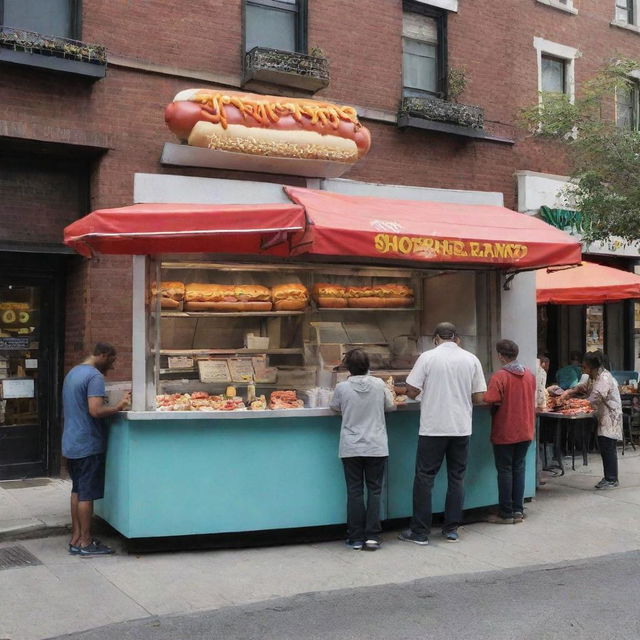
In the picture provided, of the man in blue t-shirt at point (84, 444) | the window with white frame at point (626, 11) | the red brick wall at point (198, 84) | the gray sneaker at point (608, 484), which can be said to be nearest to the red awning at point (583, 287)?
the red brick wall at point (198, 84)

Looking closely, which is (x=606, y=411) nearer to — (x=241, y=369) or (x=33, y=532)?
(x=241, y=369)

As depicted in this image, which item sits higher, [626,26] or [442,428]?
[626,26]

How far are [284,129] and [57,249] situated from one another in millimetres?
3165

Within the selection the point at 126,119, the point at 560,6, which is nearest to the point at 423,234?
the point at 126,119

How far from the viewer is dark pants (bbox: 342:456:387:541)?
6812mm

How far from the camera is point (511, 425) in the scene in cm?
760

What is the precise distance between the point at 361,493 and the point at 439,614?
5.79ft

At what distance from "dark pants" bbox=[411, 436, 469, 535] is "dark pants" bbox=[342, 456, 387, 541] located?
41 cm

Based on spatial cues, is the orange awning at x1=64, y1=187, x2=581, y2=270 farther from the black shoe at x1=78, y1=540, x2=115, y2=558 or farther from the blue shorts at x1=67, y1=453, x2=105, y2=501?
the black shoe at x1=78, y1=540, x2=115, y2=558

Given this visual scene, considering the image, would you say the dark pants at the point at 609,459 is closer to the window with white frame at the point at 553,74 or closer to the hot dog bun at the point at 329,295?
the hot dog bun at the point at 329,295

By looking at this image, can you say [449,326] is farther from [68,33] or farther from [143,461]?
[68,33]

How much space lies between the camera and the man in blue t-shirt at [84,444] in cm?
666

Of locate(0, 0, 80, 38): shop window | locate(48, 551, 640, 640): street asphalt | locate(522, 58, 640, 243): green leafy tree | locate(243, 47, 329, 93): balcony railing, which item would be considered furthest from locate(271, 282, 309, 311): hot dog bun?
locate(522, 58, 640, 243): green leafy tree

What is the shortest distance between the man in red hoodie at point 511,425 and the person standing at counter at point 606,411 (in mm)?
1949
